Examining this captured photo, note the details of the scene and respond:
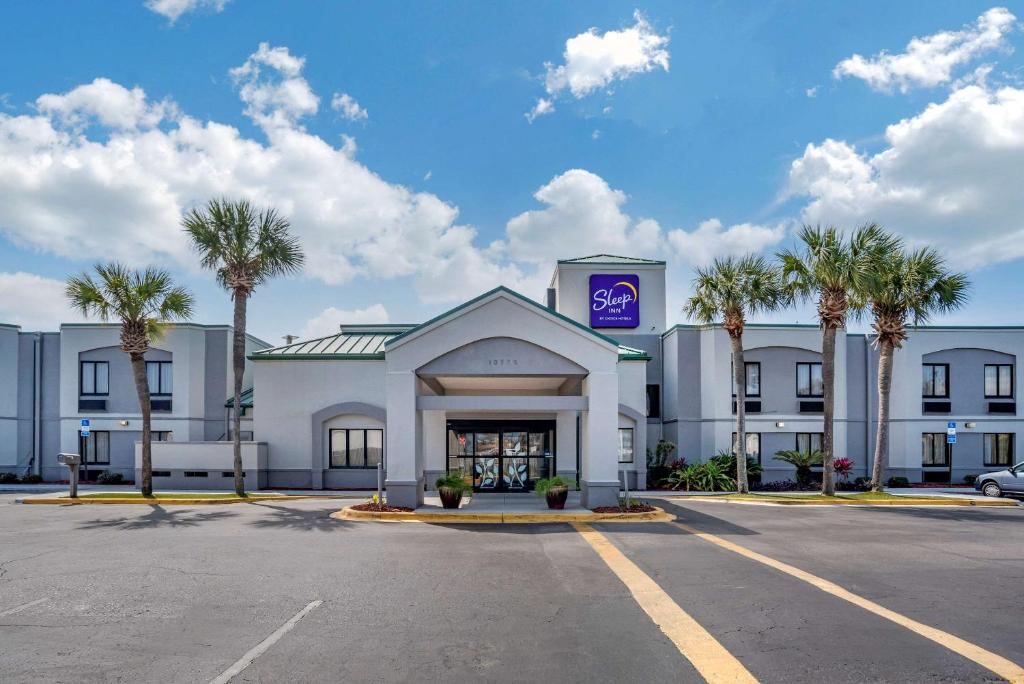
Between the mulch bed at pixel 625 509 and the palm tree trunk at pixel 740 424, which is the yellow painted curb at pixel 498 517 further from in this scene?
the palm tree trunk at pixel 740 424

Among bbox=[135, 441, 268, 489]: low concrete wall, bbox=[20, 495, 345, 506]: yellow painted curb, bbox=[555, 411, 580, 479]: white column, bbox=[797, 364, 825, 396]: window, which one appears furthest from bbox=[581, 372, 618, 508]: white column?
bbox=[797, 364, 825, 396]: window

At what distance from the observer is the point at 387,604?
30.4ft

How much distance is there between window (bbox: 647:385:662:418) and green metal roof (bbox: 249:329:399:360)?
1245cm

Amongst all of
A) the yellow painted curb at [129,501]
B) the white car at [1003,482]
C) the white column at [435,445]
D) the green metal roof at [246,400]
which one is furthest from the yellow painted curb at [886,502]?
the green metal roof at [246,400]

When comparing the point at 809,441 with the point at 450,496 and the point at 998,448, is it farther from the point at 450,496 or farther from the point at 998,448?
the point at 450,496

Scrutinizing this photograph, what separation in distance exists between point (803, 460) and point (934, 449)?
23.2ft

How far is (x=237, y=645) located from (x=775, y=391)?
27375mm

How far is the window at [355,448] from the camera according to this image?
27.5 metres

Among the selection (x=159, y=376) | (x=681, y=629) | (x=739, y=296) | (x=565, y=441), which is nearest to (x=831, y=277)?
(x=739, y=296)

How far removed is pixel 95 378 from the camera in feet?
103

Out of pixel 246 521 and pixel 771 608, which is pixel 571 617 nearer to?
pixel 771 608

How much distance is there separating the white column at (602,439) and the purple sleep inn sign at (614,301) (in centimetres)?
1550

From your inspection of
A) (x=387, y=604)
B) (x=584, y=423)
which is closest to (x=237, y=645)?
(x=387, y=604)

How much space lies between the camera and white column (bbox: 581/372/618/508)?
1923 cm
